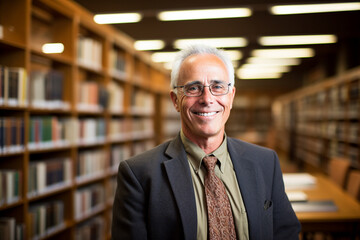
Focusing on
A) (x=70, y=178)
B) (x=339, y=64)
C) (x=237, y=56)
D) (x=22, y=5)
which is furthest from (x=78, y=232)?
(x=339, y=64)

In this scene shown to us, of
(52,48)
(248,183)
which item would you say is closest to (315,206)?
(248,183)

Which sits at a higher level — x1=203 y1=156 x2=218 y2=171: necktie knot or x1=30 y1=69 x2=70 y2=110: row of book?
x1=30 y1=69 x2=70 y2=110: row of book

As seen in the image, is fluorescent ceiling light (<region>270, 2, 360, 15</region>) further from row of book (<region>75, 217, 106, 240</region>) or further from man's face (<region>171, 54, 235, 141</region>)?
row of book (<region>75, 217, 106, 240</region>)

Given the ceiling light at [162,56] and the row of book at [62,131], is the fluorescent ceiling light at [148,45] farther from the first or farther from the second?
the row of book at [62,131]

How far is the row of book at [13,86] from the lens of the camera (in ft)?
8.59

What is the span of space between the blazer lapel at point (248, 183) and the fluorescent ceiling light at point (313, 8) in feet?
7.11

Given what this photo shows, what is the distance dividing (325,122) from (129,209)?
7.52 m

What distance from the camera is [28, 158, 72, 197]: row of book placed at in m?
2.99

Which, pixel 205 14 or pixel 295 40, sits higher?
pixel 295 40

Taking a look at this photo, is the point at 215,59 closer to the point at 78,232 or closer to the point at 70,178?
the point at 70,178

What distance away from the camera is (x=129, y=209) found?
131cm

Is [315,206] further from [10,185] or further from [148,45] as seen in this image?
[148,45]

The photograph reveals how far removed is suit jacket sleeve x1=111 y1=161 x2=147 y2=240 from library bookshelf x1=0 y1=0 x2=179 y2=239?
1687 mm

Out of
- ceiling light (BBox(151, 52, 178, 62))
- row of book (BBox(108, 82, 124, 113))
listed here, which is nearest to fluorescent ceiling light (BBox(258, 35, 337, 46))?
ceiling light (BBox(151, 52, 178, 62))
